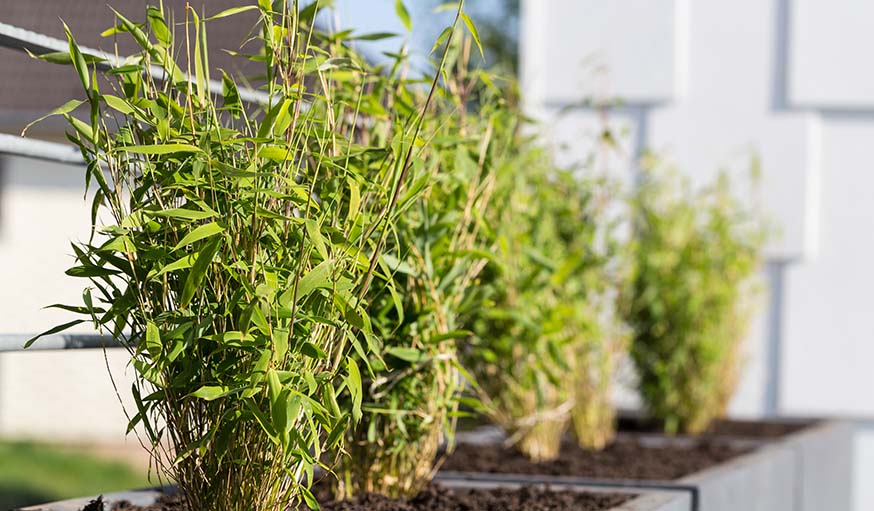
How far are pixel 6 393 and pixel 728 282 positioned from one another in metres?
7.71

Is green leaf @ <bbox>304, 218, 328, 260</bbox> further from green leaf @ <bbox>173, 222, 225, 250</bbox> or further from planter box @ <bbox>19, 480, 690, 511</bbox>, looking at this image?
planter box @ <bbox>19, 480, 690, 511</bbox>

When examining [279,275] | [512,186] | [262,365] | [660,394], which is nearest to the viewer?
[262,365]

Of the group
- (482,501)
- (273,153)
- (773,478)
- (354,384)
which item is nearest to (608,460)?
(773,478)

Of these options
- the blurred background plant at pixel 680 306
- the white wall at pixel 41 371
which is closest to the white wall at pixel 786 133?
the blurred background plant at pixel 680 306

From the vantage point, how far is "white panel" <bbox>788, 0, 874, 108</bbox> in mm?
5848

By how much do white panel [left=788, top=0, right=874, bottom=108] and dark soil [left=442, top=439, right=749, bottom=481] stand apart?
8.44 feet

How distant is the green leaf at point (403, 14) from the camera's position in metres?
2.26

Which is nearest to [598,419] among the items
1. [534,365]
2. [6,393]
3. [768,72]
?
[534,365]

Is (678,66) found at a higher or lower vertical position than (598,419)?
higher

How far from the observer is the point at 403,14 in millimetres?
2268

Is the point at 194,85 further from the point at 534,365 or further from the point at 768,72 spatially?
the point at 768,72

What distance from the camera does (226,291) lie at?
5.20 ft

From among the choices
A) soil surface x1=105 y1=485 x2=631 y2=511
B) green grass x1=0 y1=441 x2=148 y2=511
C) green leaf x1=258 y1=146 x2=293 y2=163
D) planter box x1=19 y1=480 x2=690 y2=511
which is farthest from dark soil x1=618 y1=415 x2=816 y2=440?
green grass x1=0 y1=441 x2=148 y2=511

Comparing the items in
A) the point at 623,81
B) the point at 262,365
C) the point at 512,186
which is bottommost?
the point at 262,365
